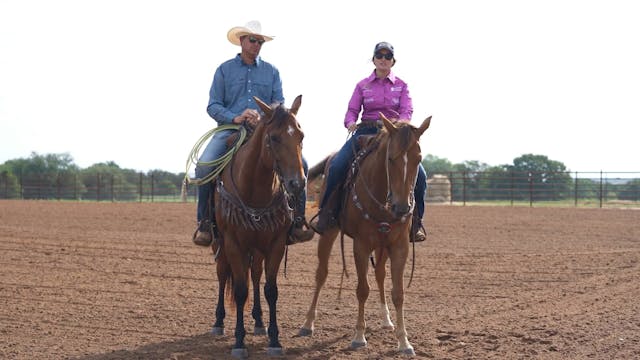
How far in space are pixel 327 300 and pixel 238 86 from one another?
3.63m

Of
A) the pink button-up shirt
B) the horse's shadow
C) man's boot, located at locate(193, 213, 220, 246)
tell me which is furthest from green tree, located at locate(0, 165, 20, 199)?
the pink button-up shirt

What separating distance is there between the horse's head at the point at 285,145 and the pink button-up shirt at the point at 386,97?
68.5 inches

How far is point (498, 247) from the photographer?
16.0 m

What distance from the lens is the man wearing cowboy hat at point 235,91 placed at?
23.6 ft

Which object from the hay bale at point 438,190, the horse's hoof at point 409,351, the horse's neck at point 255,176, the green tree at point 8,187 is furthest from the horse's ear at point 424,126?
the green tree at point 8,187

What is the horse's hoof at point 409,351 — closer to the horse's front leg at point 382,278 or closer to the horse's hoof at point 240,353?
the horse's front leg at point 382,278

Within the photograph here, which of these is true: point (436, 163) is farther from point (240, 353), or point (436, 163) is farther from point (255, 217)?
point (240, 353)

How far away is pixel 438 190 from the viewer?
3906 centimetres

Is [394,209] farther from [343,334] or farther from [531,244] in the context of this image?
[531,244]

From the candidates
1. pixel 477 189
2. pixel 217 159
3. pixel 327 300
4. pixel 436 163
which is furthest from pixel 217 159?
pixel 436 163

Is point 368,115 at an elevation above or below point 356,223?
above

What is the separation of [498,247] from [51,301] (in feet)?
34.2

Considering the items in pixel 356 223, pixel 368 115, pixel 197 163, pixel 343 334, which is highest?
pixel 368 115

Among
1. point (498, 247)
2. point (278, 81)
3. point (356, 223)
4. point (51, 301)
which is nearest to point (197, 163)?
point (278, 81)
